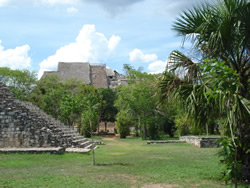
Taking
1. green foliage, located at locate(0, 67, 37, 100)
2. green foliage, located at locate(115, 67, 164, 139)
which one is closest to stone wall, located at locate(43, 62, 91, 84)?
green foliage, located at locate(0, 67, 37, 100)

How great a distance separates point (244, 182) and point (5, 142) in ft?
42.3

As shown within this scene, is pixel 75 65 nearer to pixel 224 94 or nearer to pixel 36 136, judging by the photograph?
pixel 36 136

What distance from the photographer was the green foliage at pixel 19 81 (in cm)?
3553

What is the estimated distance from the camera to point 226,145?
6.21 meters

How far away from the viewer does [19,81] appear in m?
36.5

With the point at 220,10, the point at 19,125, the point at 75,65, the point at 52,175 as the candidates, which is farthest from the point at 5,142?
the point at 75,65

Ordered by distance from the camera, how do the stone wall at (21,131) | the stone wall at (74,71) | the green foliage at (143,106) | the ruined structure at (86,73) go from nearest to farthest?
the stone wall at (21,131)
the green foliage at (143,106)
the stone wall at (74,71)
the ruined structure at (86,73)

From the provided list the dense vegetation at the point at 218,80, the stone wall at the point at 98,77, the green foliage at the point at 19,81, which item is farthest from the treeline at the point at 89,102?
the dense vegetation at the point at 218,80

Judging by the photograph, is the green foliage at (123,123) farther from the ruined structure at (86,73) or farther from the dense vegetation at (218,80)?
the dense vegetation at (218,80)

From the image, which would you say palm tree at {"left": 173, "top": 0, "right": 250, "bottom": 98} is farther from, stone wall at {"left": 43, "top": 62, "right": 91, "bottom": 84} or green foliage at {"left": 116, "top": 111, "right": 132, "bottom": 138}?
stone wall at {"left": 43, "top": 62, "right": 91, "bottom": 84}

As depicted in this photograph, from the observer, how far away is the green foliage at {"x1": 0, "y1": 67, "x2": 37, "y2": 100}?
3553cm

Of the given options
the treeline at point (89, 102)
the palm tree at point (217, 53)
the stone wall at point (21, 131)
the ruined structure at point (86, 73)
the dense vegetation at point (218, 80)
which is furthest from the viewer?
the ruined structure at point (86, 73)

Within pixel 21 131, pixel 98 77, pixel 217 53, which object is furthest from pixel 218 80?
pixel 98 77

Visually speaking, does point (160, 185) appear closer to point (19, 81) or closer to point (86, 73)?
point (19, 81)
